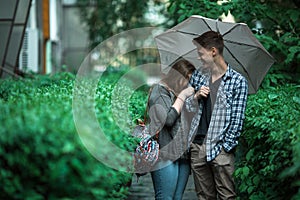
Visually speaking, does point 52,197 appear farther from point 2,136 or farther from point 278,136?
point 278,136

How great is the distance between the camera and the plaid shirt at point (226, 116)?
4992 mm

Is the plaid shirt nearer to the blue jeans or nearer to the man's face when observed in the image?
the man's face

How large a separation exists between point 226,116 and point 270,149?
2.39 feet

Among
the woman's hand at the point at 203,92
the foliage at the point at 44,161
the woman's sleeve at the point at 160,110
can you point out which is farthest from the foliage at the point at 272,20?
the foliage at the point at 44,161

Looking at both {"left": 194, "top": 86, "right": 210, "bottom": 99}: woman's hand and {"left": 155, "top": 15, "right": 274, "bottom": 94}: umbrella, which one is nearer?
{"left": 194, "top": 86, "right": 210, "bottom": 99}: woman's hand

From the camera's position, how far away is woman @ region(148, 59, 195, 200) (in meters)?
4.65

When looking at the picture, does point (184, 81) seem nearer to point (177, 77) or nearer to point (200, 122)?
point (177, 77)

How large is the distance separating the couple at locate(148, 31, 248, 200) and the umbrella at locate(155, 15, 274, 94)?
0.71 metres

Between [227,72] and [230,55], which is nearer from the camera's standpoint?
[227,72]

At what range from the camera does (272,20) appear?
27.9 ft

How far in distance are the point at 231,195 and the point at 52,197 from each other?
2514 mm

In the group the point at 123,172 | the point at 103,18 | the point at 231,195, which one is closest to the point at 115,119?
the point at 123,172

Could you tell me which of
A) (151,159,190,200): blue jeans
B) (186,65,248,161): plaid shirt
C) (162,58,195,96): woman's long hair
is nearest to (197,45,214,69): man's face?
(186,65,248,161): plaid shirt

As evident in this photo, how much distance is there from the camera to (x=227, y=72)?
5133mm
